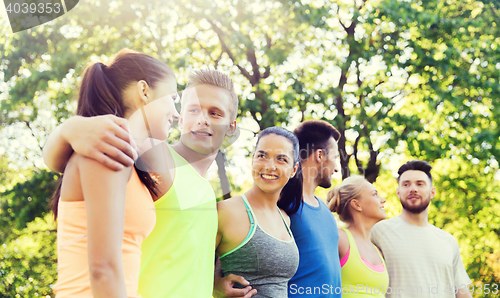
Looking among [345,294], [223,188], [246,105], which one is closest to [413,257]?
[345,294]

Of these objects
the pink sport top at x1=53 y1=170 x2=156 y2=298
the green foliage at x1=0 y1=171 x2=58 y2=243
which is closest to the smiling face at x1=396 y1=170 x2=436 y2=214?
the pink sport top at x1=53 y1=170 x2=156 y2=298

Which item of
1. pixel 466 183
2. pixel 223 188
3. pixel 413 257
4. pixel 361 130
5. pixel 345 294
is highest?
pixel 361 130

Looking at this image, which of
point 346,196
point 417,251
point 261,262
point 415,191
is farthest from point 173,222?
point 415,191

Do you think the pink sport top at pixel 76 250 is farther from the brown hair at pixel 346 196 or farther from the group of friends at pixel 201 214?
the brown hair at pixel 346 196

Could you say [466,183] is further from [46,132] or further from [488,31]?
[46,132]

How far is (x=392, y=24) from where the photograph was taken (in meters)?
9.93

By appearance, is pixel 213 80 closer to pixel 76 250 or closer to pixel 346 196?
pixel 76 250

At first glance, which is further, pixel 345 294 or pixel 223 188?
pixel 345 294

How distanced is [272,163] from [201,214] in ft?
3.22

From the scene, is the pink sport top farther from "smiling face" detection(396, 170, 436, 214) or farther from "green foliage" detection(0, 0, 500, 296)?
"green foliage" detection(0, 0, 500, 296)

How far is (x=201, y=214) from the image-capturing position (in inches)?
79.8

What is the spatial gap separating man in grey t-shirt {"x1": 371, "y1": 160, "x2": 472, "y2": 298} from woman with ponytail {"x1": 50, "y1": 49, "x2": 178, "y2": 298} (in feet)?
10.5

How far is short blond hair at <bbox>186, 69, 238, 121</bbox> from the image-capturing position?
2.62 m

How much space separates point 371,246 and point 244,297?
2.01 m
